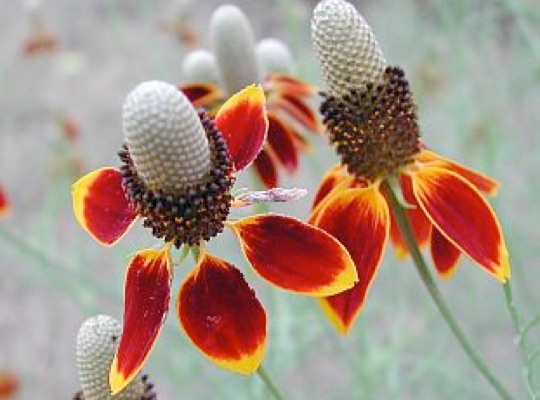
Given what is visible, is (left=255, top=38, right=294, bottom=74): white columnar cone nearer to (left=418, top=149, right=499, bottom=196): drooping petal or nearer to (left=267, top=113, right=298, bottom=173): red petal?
(left=267, top=113, right=298, bottom=173): red petal

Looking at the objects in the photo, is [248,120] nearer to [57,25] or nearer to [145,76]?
[145,76]

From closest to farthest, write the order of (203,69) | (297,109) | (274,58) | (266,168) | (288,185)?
(266,168)
(297,109)
(203,69)
(274,58)
(288,185)

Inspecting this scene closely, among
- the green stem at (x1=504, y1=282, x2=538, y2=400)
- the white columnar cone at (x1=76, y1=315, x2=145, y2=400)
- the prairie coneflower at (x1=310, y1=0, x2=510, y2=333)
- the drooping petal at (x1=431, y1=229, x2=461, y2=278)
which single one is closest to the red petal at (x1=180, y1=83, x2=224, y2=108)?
the prairie coneflower at (x1=310, y1=0, x2=510, y2=333)

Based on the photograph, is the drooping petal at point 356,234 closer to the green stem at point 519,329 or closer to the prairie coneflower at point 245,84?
the green stem at point 519,329

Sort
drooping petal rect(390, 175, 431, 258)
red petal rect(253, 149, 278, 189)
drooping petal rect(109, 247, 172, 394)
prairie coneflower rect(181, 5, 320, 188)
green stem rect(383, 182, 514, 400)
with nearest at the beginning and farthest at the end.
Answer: drooping petal rect(109, 247, 172, 394), green stem rect(383, 182, 514, 400), drooping petal rect(390, 175, 431, 258), red petal rect(253, 149, 278, 189), prairie coneflower rect(181, 5, 320, 188)

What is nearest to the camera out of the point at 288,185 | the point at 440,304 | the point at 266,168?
the point at 440,304

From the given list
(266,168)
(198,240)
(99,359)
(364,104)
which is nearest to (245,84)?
(266,168)

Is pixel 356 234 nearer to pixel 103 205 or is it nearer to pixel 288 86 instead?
pixel 103 205

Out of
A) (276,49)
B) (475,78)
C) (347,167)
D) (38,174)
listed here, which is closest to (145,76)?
(38,174)
